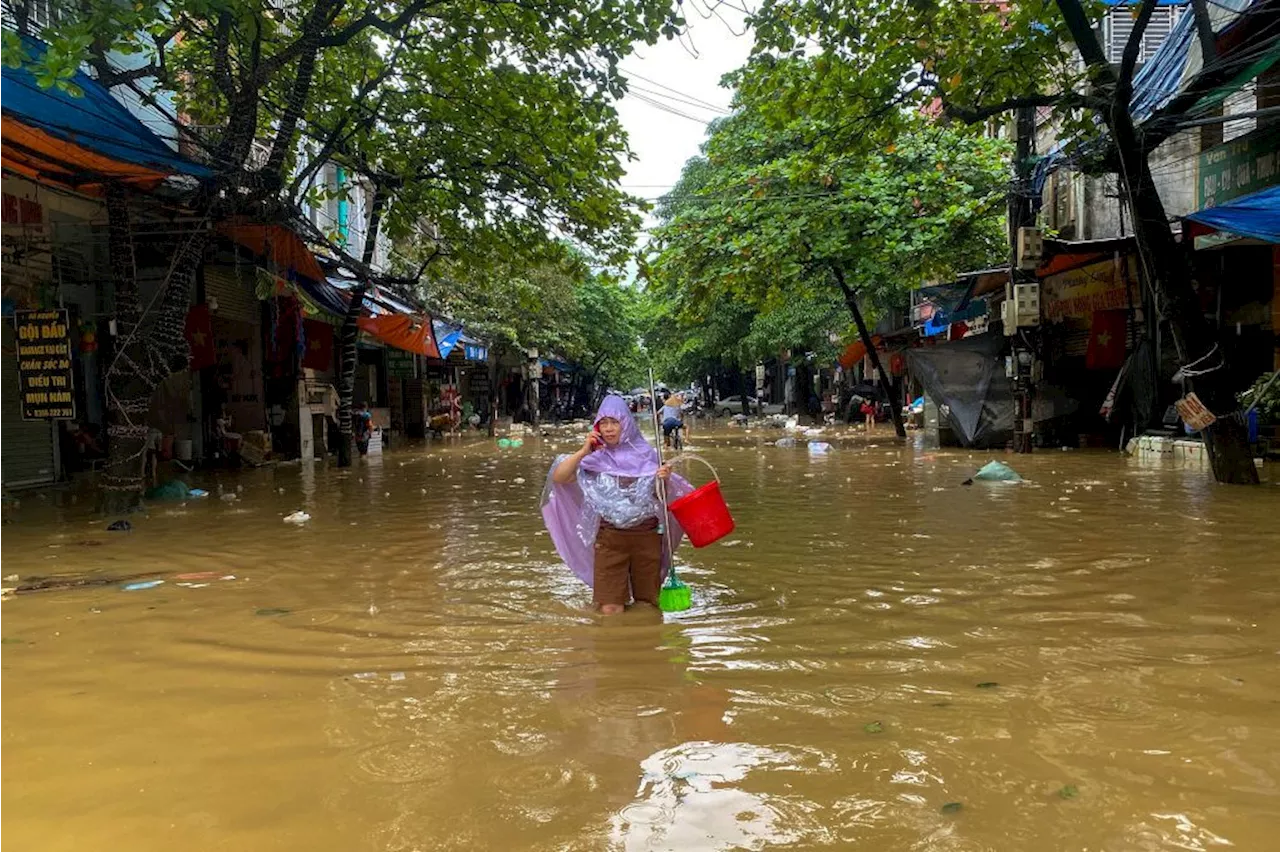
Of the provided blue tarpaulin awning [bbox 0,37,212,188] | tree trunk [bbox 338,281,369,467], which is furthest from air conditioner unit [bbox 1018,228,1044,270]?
blue tarpaulin awning [bbox 0,37,212,188]

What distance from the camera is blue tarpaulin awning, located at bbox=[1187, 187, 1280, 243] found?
870 cm

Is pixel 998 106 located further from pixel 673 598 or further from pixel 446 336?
pixel 446 336

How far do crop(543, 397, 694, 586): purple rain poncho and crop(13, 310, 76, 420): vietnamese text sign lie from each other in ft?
21.0

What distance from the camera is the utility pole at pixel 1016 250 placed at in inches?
593

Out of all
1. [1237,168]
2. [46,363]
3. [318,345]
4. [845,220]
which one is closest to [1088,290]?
[1237,168]

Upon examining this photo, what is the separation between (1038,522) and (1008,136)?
58.1ft

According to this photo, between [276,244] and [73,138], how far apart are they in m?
4.68

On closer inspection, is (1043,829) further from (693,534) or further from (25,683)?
(25,683)

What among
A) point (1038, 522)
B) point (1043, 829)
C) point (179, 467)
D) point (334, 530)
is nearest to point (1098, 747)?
point (1043, 829)

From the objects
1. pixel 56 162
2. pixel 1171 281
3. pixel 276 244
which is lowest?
pixel 1171 281

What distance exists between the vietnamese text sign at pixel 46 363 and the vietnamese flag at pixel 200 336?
4670mm

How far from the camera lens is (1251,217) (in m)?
9.07

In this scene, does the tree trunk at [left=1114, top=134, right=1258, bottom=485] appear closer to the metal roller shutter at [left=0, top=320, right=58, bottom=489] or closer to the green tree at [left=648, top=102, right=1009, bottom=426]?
the green tree at [left=648, top=102, right=1009, bottom=426]

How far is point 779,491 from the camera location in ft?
37.9
